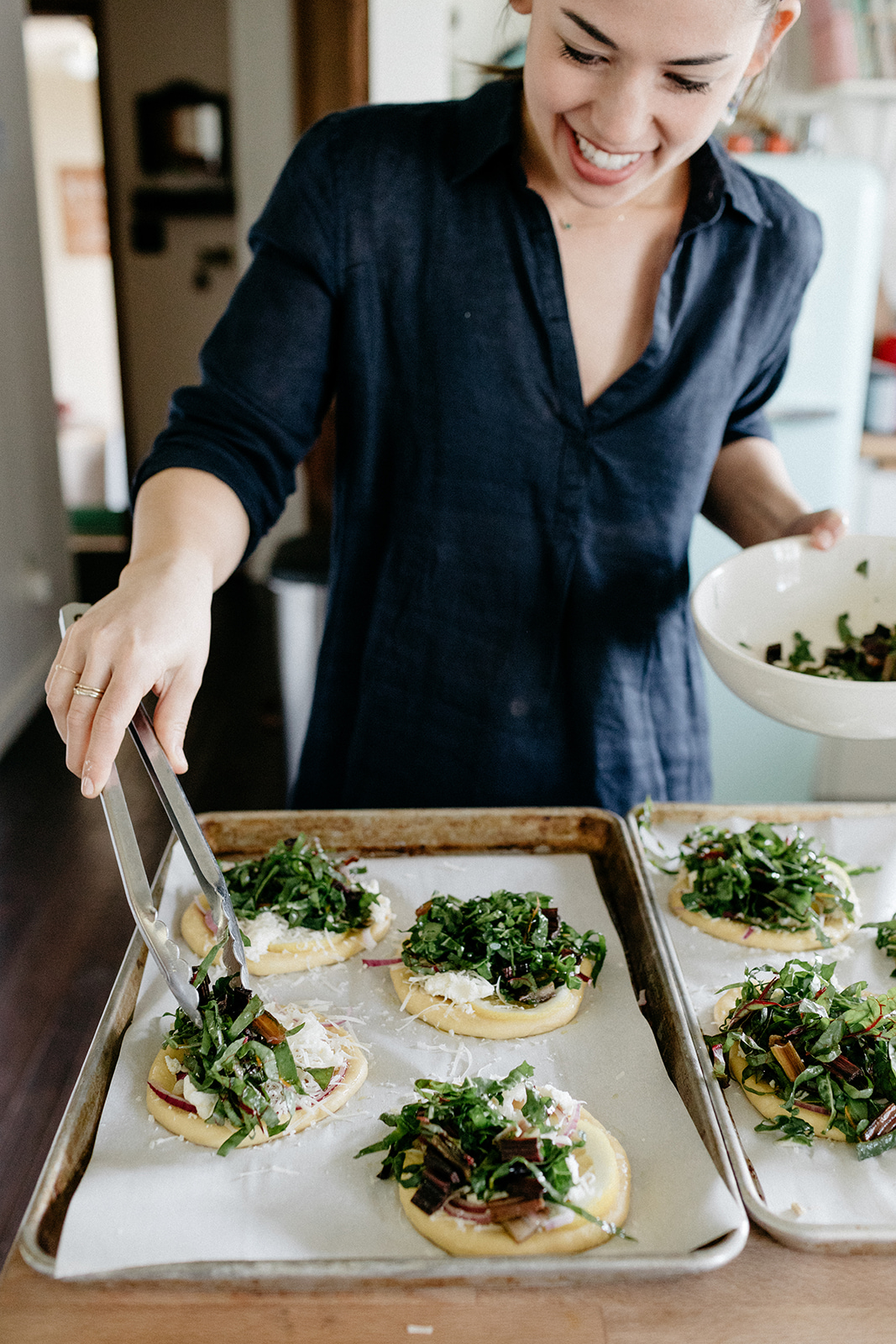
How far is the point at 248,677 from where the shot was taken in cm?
578

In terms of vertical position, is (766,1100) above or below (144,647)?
below

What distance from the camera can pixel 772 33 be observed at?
4.58 feet

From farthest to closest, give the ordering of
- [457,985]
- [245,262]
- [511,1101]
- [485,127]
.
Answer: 1. [245,262]
2. [485,127]
3. [457,985]
4. [511,1101]

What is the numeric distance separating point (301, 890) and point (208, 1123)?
39cm

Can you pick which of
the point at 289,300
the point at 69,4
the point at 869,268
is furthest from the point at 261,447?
the point at 69,4

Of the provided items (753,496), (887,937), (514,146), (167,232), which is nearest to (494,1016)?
(887,937)

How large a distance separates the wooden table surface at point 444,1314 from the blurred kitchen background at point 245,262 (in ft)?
5.37

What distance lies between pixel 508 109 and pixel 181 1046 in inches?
53.6

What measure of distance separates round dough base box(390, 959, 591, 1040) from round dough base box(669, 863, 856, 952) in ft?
0.83

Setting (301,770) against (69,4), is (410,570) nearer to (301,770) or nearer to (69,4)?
(301,770)

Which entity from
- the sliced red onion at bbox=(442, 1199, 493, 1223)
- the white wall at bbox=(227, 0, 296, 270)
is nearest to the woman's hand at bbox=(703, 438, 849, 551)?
the sliced red onion at bbox=(442, 1199, 493, 1223)

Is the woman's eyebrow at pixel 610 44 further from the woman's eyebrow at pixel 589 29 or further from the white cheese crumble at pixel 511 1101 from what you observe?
the white cheese crumble at pixel 511 1101

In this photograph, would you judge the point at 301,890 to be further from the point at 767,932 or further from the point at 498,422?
the point at 498,422

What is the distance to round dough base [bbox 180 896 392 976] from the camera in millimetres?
1431
